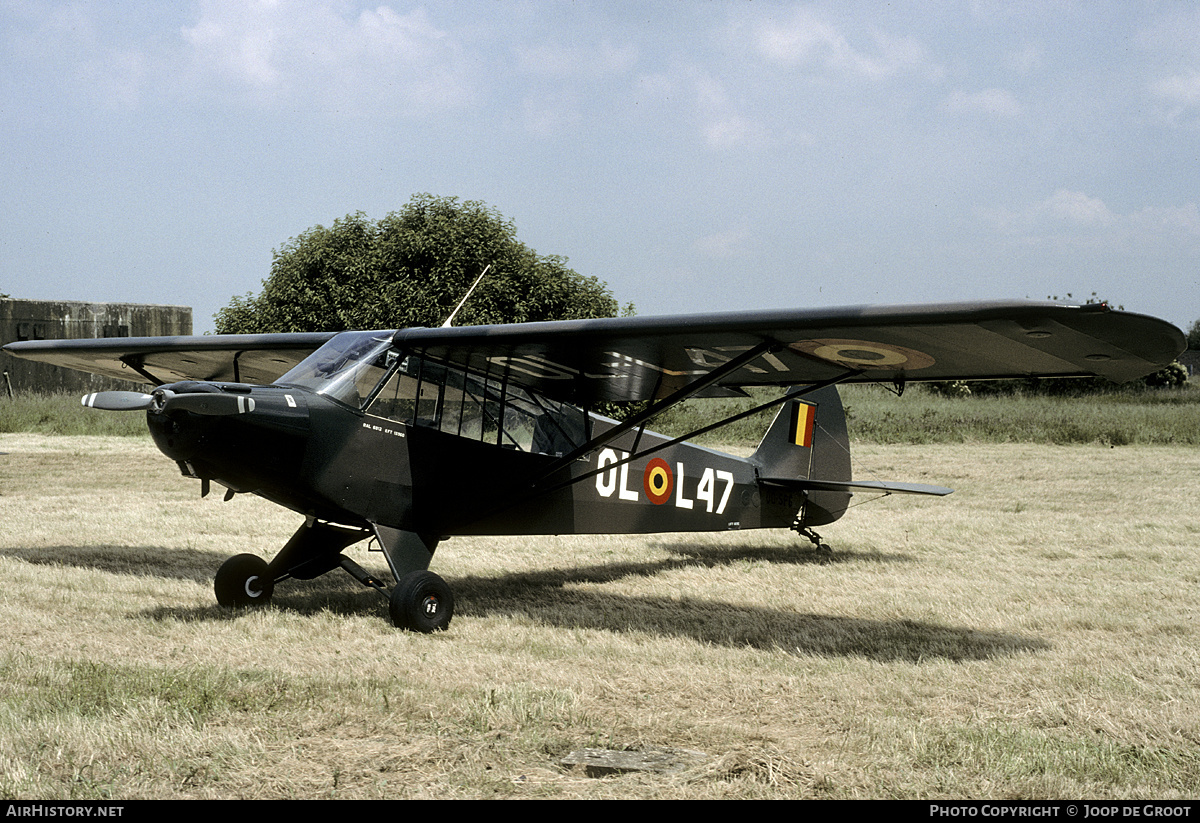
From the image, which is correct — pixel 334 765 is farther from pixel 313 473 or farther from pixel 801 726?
pixel 313 473

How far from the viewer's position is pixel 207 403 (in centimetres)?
580

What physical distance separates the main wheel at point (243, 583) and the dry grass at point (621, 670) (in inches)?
7.8

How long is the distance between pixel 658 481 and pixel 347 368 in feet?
10.4

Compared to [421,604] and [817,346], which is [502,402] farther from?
[817,346]

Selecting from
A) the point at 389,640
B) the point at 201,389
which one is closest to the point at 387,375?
the point at 201,389

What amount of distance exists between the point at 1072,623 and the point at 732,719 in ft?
11.5

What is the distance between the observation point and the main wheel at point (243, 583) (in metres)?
7.14

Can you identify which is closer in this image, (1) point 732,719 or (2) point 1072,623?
(1) point 732,719

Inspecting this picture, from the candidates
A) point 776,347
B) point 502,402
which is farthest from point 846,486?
point 776,347

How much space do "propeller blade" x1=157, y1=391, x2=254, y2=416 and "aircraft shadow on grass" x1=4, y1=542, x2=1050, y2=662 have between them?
171 centimetres

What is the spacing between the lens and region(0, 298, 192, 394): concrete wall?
33.8 meters

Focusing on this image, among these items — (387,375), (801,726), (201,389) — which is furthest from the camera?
(387,375)

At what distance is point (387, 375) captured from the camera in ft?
22.9

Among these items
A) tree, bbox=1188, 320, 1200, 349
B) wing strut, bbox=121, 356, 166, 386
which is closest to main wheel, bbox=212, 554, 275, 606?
wing strut, bbox=121, 356, 166, 386
